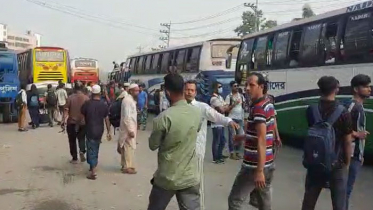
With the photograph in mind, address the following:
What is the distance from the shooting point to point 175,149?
172 inches

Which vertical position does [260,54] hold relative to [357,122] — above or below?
above

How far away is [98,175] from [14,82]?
11.6 metres

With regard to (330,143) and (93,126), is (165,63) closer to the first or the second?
(93,126)

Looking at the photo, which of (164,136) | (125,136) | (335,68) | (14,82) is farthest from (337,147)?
(14,82)

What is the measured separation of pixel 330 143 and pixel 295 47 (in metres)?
8.11

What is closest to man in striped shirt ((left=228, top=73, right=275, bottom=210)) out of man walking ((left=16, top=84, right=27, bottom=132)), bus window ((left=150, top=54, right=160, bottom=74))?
man walking ((left=16, top=84, right=27, bottom=132))

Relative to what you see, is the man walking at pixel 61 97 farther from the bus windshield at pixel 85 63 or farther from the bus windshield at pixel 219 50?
the bus windshield at pixel 85 63

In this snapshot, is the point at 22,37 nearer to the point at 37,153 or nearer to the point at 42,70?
the point at 42,70

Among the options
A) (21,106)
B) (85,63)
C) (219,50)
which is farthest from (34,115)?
(85,63)

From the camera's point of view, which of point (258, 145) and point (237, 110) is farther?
point (237, 110)

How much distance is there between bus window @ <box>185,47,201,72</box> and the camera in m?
20.9

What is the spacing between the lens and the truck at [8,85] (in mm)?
19281

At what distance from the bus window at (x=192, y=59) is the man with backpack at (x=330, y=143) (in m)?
15.9

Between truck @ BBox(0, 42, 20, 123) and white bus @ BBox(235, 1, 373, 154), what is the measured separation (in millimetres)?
9297
